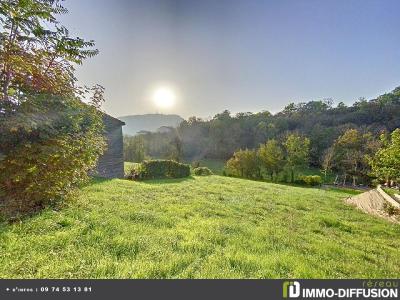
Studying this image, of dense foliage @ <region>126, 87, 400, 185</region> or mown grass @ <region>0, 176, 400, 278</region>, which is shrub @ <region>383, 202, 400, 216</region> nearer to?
mown grass @ <region>0, 176, 400, 278</region>

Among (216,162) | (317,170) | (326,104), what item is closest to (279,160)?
(317,170)

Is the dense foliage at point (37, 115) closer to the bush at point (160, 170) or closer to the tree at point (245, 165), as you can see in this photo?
the bush at point (160, 170)

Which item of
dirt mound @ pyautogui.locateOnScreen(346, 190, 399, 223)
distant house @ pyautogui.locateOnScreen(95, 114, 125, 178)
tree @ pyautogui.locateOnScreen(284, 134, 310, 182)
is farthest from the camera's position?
tree @ pyautogui.locateOnScreen(284, 134, 310, 182)

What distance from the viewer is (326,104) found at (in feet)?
274

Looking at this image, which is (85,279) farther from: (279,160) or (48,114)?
(279,160)

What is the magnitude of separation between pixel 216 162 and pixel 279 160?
2530 cm

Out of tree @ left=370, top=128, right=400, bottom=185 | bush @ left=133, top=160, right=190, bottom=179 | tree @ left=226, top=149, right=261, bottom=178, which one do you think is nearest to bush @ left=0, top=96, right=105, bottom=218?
tree @ left=370, top=128, right=400, bottom=185

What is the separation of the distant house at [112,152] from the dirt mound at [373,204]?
57.0ft

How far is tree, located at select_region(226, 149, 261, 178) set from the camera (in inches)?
1580

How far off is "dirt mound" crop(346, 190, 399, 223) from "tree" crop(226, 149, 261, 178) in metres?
26.7
